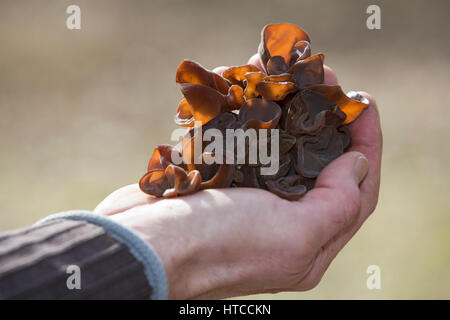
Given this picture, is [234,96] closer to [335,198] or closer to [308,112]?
[308,112]

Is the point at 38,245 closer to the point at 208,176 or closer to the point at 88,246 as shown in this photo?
the point at 88,246

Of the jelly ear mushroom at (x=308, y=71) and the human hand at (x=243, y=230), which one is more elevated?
the jelly ear mushroom at (x=308, y=71)

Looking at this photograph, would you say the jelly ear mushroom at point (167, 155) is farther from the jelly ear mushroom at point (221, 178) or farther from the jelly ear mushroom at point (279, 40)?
the jelly ear mushroom at point (279, 40)

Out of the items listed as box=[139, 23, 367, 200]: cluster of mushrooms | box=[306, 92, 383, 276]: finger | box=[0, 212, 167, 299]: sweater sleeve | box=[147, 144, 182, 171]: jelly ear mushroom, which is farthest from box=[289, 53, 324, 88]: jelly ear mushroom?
box=[0, 212, 167, 299]: sweater sleeve

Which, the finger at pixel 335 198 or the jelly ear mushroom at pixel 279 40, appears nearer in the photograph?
the finger at pixel 335 198

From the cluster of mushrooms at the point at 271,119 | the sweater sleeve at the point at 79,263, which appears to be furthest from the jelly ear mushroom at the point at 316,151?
the sweater sleeve at the point at 79,263

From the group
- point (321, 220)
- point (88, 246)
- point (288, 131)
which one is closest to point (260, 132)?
point (288, 131)

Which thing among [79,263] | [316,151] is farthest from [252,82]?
[79,263]
